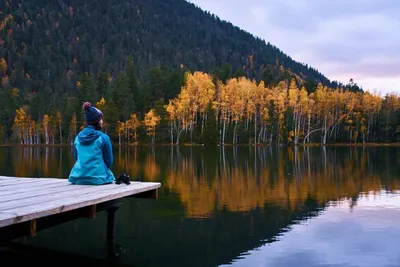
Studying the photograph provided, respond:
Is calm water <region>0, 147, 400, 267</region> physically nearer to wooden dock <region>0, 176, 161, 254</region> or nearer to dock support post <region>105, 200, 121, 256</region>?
dock support post <region>105, 200, 121, 256</region>

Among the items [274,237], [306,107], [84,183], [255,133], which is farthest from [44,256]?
[306,107]

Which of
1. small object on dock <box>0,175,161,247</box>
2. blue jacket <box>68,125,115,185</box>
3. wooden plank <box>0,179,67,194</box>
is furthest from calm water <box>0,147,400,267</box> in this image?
blue jacket <box>68,125,115,185</box>

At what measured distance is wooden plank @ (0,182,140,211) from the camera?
29.5 ft

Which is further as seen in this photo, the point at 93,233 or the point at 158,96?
the point at 158,96

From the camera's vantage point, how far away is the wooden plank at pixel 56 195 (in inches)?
354

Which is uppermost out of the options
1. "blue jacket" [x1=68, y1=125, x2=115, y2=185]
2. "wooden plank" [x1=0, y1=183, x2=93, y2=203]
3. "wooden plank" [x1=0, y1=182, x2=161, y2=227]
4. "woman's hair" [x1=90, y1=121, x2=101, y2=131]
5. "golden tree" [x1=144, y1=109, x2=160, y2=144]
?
"golden tree" [x1=144, y1=109, x2=160, y2=144]

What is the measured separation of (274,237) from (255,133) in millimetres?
96998

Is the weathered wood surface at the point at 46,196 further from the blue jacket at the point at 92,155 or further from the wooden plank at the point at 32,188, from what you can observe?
the blue jacket at the point at 92,155

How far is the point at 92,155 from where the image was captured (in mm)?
11750

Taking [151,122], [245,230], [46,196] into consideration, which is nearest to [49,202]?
[46,196]

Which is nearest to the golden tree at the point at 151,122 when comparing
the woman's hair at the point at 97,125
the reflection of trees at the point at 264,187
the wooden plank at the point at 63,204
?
the reflection of trees at the point at 264,187

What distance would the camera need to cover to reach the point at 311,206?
62.6 feet

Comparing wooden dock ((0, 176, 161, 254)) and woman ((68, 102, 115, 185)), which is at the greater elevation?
woman ((68, 102, 115, 185))

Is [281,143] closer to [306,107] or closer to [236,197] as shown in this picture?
[306,107]
